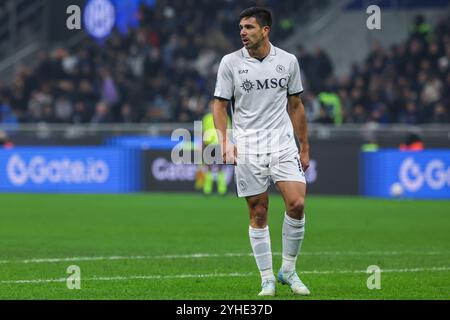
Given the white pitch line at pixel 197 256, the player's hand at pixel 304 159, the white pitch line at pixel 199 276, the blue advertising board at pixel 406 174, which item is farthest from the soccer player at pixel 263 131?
the blue advertising board at pixel 406 174

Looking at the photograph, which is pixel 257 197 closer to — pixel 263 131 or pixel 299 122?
pixel 263 131

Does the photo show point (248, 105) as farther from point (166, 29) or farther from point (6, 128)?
point (166, 29)

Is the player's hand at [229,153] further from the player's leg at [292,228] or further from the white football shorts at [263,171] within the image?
the player's leg at [292,228]

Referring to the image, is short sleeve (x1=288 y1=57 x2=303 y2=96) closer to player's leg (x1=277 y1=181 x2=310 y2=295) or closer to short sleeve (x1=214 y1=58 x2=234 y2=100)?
short sleeve (x1=214 y1=58 x2=234 y2=100)

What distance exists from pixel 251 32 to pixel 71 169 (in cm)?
1901

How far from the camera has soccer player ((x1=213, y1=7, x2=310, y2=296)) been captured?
31.3ft

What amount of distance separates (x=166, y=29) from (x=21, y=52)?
16.8 ft

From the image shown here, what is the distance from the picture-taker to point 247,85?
9.57m

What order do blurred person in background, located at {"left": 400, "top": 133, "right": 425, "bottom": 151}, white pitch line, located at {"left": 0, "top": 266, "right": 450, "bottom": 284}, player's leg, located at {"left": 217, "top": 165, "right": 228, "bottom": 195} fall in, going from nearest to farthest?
white pitch line, located at {"left": 0, "top": 266, "right": 450, "bottom": 284} < blurred person in background, located at {"left": 400, "top": 133, "right": 425, "bottom": 151} < player's leg, located at {"left": 217, "top": 165, "right": 228, "bottom": 195}

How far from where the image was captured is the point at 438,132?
25.7 m

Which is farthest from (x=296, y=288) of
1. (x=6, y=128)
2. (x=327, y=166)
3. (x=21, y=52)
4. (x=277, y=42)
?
(x=21, y=52)

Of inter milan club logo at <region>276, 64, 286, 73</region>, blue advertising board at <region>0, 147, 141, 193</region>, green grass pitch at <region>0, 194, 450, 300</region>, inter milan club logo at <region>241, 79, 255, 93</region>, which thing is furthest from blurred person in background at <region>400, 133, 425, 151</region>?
inter milan club logo at <region>241, 79, 255, 93</region>

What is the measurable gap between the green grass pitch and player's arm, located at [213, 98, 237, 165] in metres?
1.13

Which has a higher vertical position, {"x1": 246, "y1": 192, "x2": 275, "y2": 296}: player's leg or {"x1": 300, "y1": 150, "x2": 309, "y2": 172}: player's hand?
{"x1": 300, "y1": 150, "x2": 309, "y2": 172}: player's hand
